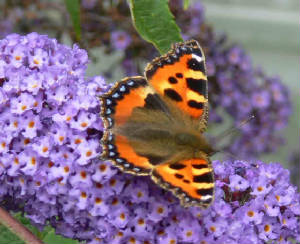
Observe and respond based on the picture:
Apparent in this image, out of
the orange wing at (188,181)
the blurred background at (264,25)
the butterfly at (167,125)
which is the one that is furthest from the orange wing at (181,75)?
the blurred background at (264,25)

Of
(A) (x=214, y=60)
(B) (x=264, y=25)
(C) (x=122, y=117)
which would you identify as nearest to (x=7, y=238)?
(C) (x=122, y=117)

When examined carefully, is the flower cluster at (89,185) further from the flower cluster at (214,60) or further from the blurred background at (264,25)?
the blurred background at (264,25)

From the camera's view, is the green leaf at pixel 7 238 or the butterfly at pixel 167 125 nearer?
the butterfly at pixel 167 125

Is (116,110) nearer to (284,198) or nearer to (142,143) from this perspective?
(142,143)

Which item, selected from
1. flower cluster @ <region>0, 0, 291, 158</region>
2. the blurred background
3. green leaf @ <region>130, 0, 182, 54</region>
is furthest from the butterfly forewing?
the blurred background

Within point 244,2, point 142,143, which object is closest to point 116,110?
point 142,143

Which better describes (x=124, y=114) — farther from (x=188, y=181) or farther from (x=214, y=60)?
(x=214, y=60)
